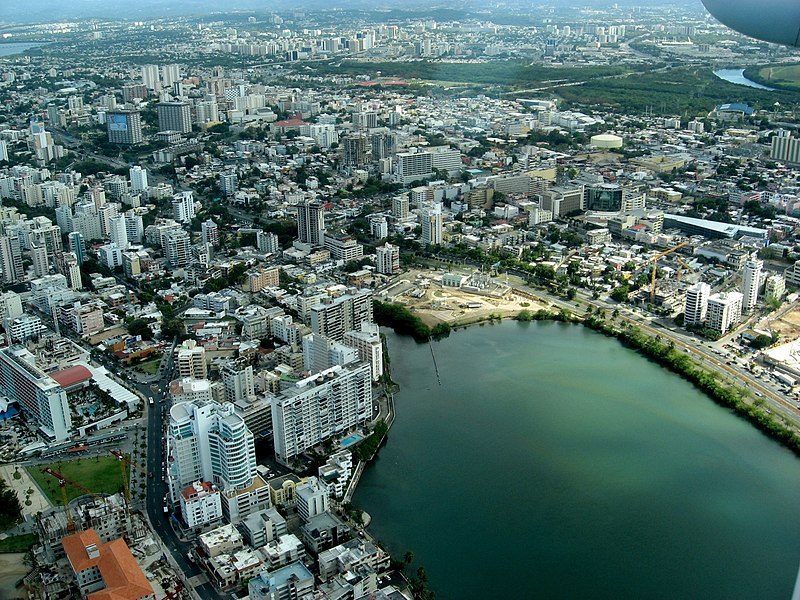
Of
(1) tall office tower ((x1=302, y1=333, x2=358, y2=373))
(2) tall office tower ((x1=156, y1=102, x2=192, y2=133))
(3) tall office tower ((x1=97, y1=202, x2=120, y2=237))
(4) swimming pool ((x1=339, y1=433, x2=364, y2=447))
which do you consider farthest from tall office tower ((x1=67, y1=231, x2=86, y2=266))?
(2) tall office tower ((x1=156, y1=102, x2=192, y2=133))

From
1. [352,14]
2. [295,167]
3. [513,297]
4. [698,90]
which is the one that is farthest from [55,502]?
[352,14]

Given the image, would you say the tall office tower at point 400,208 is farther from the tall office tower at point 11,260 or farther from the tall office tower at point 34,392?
the tall office tower at point 34,392

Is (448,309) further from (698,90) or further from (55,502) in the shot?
(698,90)

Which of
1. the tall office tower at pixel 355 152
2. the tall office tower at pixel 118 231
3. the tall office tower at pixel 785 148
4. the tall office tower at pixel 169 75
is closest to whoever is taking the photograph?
the tall office tower at pixel 118 231

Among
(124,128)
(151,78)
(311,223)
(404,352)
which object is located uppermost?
(151,78)

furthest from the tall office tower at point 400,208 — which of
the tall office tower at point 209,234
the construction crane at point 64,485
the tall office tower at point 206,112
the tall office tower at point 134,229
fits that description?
the tall office tower at point 206,112

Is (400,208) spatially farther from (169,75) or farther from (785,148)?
(169,75)

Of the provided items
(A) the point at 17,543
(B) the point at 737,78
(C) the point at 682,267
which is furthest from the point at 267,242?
(B) the point at 737,78
